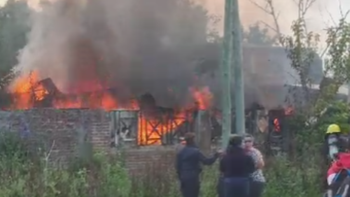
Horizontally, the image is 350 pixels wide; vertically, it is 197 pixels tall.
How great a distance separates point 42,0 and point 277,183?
29.9 ft

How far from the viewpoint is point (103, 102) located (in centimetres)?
1841

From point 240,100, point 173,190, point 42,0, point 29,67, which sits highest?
point 42,0

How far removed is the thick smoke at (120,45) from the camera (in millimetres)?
18797

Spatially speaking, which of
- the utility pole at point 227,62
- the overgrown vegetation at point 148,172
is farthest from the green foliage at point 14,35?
the utility pole at point 227,62

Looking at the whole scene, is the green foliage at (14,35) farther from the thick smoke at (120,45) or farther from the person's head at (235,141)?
the person's head at (235,141)

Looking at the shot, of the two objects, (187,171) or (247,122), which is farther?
(247,122)

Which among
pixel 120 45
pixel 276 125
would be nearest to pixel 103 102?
pixel 120 45

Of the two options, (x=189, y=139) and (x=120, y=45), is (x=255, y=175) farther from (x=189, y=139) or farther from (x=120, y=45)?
(x=120, y=45)

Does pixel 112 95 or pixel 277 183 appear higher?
pixel 112 95

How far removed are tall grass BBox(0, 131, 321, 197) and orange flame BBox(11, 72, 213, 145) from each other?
12.9 feet

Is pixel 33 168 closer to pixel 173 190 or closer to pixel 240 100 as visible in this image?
pixel 173 190

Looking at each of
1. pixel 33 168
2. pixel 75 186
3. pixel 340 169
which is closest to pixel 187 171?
pixel 75 186

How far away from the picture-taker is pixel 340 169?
6730mm

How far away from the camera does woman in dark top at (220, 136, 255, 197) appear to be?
10242 millimetres
